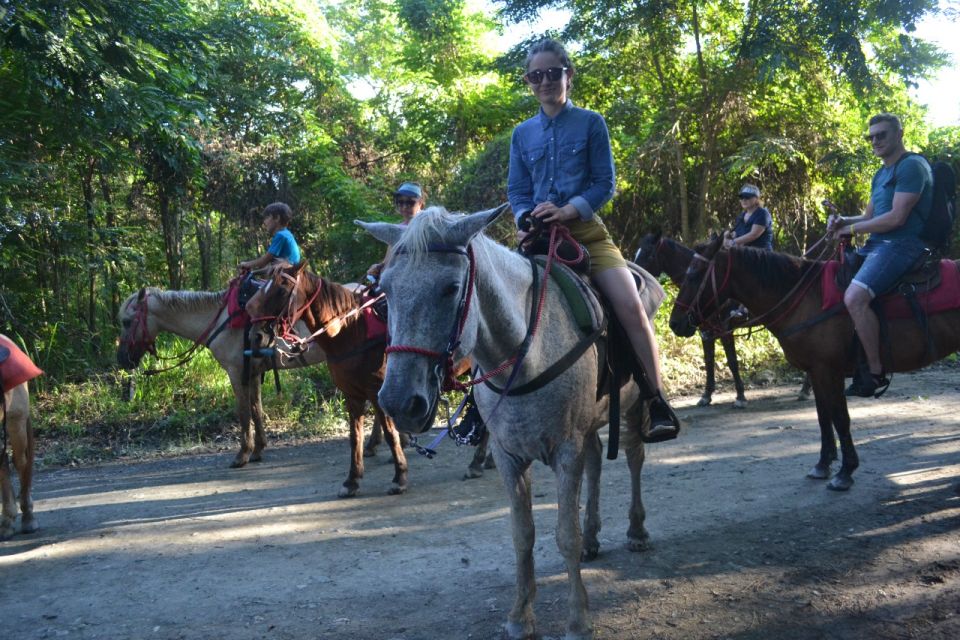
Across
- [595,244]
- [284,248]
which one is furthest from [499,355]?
[284,248]

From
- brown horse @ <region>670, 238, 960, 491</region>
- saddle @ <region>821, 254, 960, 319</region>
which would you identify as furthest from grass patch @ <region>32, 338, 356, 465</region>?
saddle @ <region>821, 254, 960, 319</region>

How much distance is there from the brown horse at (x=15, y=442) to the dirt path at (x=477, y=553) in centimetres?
19

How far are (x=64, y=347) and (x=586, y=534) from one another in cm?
952

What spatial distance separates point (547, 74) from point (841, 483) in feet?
13.5

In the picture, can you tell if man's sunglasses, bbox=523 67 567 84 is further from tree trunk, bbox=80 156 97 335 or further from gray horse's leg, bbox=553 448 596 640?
tree trunk, bbox=80 156 97 335

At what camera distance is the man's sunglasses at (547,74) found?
11.9ft

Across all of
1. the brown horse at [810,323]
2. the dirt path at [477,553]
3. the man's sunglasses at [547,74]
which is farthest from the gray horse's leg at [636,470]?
the man's sunglasses at [547,74]

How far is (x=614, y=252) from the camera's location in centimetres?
383

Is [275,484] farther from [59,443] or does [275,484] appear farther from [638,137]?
[638,137]

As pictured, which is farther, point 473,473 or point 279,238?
point 279,238

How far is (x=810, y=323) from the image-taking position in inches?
233

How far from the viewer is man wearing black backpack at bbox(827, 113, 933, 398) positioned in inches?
209

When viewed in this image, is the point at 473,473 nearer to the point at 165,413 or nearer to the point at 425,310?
the point at 425,310

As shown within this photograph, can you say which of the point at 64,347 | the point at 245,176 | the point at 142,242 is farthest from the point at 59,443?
the point at 245,176
